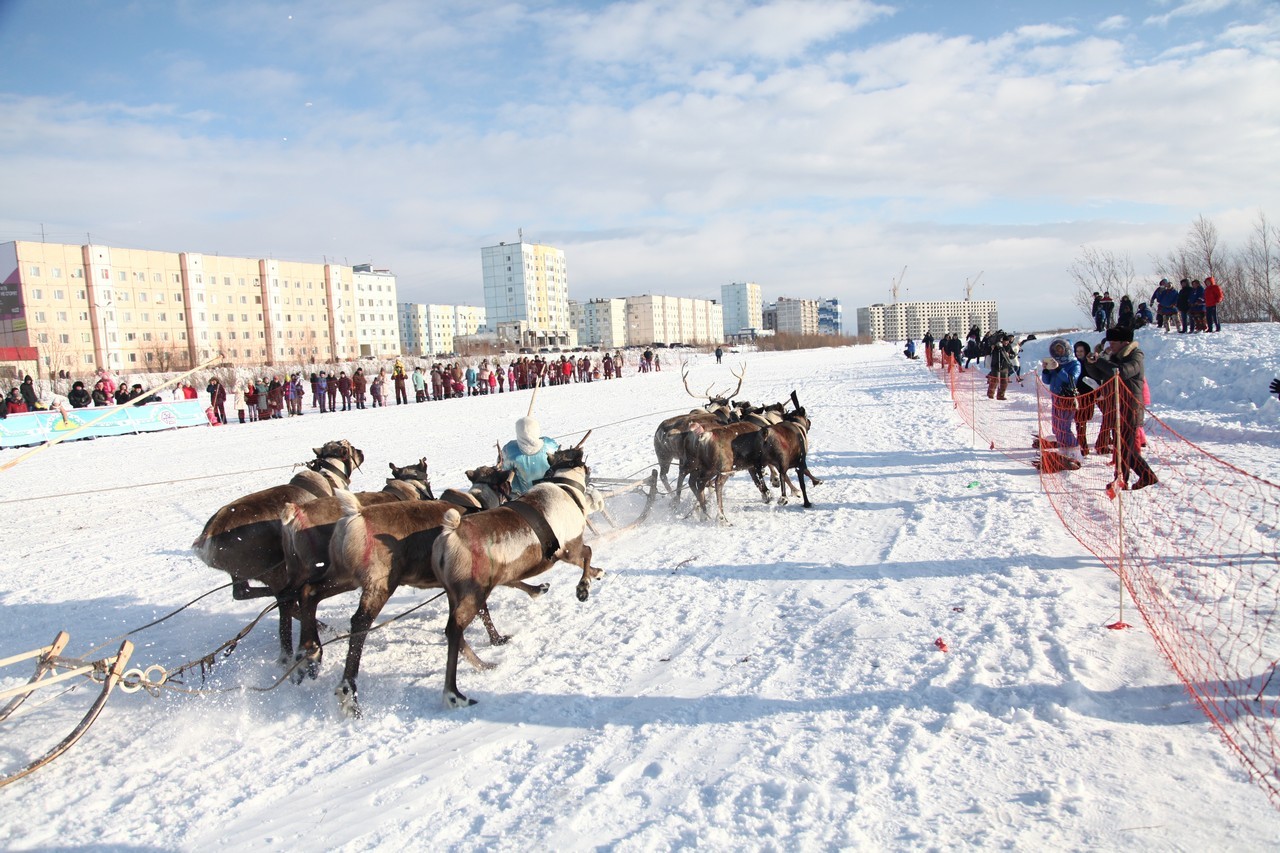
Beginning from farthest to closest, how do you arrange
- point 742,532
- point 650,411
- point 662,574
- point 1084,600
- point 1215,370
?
point 650,411 → point 1215,370 → point 742,532 → point 662,574 → point 1084,600

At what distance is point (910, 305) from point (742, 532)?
639 ft

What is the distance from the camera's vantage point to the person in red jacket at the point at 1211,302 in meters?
19.1

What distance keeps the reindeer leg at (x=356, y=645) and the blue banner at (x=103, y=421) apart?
14.5 meters

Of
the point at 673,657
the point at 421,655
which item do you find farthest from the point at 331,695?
the point at 673,657

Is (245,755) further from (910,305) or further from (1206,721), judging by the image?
(910,305)

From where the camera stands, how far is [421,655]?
15.8ft

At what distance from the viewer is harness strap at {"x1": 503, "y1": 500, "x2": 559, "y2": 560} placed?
14.4 feet

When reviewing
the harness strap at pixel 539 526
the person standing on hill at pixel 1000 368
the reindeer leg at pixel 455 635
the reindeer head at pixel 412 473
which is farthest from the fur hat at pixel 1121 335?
the person standing on hill at pixel 1000 368

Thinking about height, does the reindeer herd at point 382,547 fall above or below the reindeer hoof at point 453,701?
above

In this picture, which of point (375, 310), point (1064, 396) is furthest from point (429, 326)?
point (1064, 396)

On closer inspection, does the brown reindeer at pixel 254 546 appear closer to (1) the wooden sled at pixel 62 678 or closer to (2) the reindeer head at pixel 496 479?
(1) the wooden sled at pixel 62 678

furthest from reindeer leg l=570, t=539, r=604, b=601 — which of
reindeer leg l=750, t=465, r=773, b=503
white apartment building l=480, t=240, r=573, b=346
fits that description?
white apartment building l=480, t=240, r=573, b=346

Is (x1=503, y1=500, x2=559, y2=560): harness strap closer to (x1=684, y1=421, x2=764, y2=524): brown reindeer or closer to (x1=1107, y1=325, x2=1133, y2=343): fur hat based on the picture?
(x1=684, y1=421, x2=764, y2=524): brown reindeer

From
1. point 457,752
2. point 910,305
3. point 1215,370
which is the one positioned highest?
point 910,305
